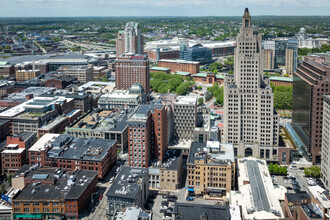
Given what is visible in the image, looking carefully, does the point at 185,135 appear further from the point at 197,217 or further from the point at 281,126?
the point at 197,217

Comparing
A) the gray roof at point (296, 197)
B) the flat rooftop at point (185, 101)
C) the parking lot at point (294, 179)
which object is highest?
the flat rooftop at point (185, 101)

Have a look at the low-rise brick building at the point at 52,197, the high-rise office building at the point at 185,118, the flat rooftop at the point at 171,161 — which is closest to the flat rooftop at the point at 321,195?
the flat rooftop at the point at 171,161

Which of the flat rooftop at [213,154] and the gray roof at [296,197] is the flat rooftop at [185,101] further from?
the gray roof at [296,197]

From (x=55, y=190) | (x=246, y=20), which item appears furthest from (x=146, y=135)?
(x=246, y=20)

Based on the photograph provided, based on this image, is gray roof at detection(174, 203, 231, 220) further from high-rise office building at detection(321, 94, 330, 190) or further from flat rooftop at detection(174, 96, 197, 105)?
flat rooftop at detection(174, 96, 197, 105)

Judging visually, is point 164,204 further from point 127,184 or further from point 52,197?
point 52,197
